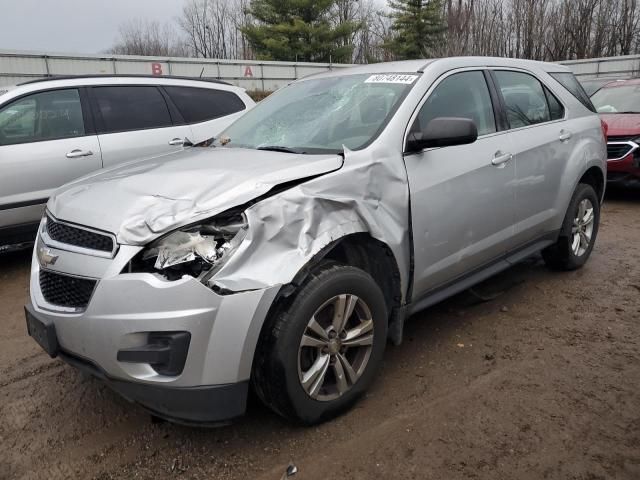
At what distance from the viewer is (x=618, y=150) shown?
7.44 metres

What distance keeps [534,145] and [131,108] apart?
418 cm

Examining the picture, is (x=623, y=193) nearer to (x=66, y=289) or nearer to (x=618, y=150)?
(x=618, y=150)

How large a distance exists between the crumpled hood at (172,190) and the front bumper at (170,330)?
0.53ft

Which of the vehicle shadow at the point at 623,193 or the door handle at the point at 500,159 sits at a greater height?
the door handle at the point at 500,159

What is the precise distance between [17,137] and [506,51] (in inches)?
1366

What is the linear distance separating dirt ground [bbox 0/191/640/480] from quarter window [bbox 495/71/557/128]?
58.0 inches

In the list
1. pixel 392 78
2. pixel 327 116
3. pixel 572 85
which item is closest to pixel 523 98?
pixel 572 85

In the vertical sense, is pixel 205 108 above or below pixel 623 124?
above

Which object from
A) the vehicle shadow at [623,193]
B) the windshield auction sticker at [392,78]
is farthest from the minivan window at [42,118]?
the vehicle shadow at [623,193]

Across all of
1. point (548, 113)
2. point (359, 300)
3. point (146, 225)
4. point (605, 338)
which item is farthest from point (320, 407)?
point (548, 113)

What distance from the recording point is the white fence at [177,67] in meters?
18.9

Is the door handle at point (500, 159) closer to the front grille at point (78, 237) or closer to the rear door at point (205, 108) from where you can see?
the front grille at point (78, 237)

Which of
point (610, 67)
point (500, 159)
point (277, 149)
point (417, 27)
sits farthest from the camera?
point (417, 27)

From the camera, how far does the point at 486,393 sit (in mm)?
2869
